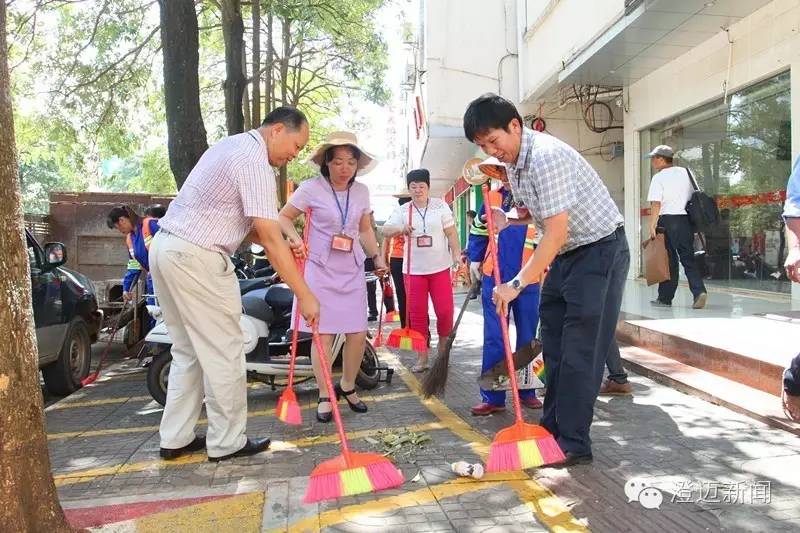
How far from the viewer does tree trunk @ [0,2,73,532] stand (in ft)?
7.04

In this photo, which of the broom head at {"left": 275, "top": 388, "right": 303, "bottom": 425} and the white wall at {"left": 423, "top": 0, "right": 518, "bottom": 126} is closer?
the broom head at {"left": 275, "top": 388, "right": 303, "bottom": 425}

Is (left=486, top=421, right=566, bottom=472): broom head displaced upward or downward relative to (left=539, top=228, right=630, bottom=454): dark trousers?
downward

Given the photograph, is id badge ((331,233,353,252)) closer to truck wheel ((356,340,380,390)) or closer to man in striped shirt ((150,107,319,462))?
man in striped shirt ((150,107,319,462))

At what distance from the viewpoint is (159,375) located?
15.6 ft

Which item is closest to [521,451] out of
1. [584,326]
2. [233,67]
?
[584,326]

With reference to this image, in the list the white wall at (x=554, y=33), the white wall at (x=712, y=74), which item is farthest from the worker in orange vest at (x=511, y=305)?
the white wall at (x=554, y=33)

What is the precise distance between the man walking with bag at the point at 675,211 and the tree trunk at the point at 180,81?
5.18 meters

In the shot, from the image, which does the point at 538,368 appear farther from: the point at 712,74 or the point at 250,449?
the point at 712,74

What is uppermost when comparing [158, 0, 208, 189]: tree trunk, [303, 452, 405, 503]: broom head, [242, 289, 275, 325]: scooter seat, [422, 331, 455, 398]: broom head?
[158, 0, 208, 189]: tree trunk

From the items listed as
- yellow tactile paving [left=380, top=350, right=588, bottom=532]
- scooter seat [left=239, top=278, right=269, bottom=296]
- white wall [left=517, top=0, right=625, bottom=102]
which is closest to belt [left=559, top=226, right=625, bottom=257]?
yellow tactile paving [left=380, top=350, right=588, bottom=532]

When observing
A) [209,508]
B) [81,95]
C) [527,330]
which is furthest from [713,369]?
[81,95]

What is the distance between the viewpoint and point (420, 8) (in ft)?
59.0

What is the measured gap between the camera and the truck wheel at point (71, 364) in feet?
18.8

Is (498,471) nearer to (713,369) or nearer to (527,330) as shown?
(527,330)
